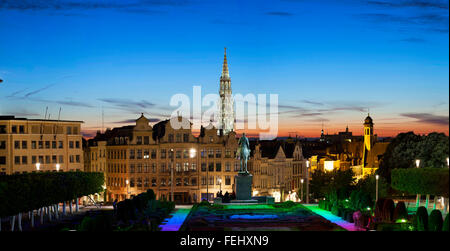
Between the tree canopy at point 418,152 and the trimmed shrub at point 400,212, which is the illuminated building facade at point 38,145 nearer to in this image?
the tree canopy at point 418,152

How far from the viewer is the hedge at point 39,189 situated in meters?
46.6

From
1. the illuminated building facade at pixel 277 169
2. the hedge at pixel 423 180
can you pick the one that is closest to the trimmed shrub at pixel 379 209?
the hedge at pixel 423 180

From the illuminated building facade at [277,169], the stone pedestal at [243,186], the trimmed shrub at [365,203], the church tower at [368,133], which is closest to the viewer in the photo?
the trimmed shrub at [365,203]

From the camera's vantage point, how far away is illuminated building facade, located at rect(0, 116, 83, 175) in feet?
316

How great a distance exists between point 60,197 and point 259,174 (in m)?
60.5

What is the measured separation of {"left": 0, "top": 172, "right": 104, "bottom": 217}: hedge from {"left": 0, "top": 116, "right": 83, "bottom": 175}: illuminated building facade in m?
30.8

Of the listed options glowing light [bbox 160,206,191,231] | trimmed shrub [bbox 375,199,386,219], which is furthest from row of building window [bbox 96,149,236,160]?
trimmed shrub [bbox 375,199,386,219]

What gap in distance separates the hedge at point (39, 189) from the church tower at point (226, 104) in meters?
72.5

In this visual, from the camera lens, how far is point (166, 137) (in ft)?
351

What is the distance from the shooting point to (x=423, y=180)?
47.8 metres

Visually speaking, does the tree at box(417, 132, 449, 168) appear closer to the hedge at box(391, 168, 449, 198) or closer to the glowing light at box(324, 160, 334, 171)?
the hedge at box(391, 168, 449, 198)

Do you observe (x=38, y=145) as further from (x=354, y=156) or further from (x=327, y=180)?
(x=354, y=156)
